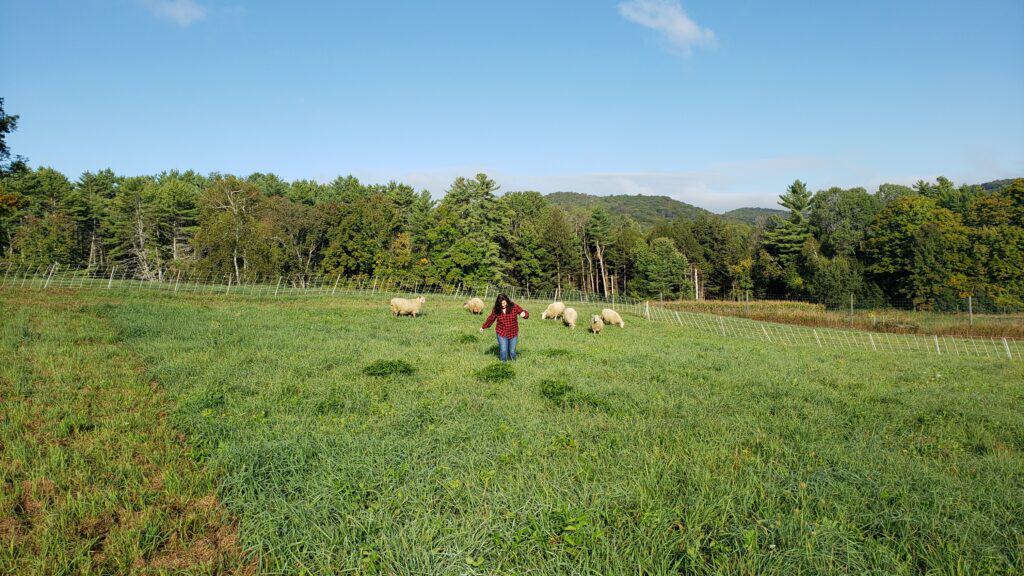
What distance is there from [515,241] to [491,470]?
6077 centimetres

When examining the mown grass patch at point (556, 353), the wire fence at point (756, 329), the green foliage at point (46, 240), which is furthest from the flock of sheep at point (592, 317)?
the green foliage at point (46, 240)

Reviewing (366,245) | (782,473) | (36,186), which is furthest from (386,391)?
(36,186)

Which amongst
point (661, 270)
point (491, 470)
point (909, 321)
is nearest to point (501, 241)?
point (661, 270)

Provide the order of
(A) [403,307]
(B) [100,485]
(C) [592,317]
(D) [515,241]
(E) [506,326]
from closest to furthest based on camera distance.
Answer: (B) [100,485] < (E) [506,326] < (C) [592,317] < (A) [403,307] < (D) [515,241]

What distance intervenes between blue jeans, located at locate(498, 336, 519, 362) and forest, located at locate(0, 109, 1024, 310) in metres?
46.0

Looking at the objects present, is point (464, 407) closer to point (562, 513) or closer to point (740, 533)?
point (562, 513)

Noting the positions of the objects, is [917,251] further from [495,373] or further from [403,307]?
[495,373]

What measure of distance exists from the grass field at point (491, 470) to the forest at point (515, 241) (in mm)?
49536

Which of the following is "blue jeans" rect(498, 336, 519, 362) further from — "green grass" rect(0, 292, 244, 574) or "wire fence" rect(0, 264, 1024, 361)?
"wire fence" rect(0, 264, 1024, 361)

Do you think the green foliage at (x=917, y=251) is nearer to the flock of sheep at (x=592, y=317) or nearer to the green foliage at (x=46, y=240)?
the flock of sheep at (x=592, y=317)

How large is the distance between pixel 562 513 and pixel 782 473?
2.47 m

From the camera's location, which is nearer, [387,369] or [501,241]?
[387,369]

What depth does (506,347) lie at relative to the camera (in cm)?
1160

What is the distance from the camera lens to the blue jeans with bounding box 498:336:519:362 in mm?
11523
